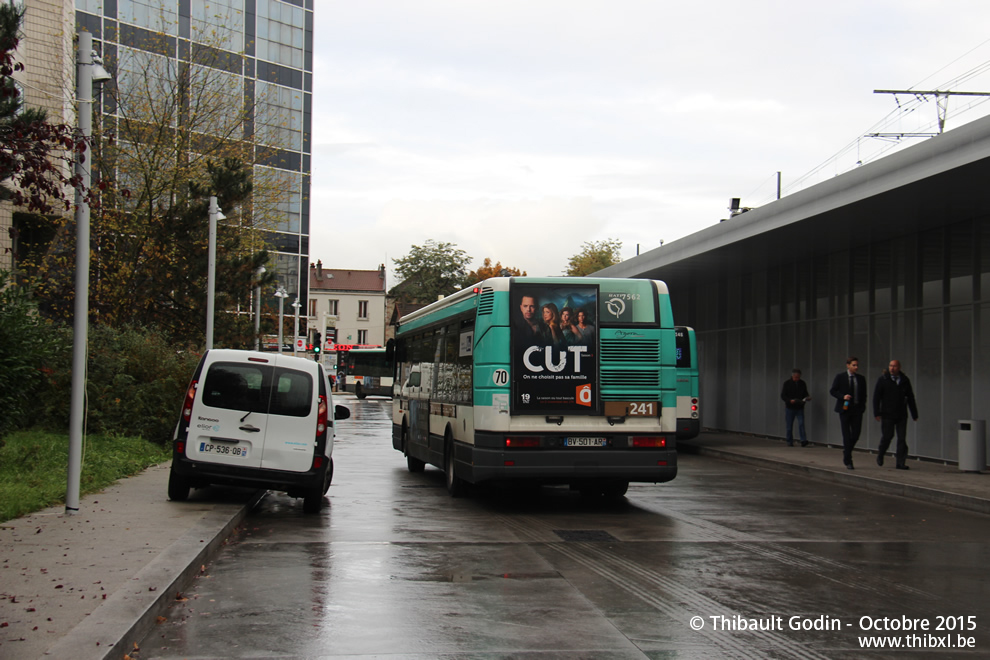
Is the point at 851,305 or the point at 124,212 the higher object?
the point at 124,212

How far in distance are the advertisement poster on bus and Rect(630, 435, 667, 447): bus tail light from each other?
64cm

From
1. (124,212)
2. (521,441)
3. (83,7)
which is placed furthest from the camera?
(83,7)

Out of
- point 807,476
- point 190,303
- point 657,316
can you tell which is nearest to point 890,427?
point 807,476

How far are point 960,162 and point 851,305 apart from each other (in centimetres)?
1019

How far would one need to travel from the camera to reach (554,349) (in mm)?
13203

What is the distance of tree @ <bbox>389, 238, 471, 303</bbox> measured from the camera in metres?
118

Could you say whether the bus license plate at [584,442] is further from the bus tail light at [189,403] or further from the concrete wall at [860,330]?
the concrete wall at [860,330]

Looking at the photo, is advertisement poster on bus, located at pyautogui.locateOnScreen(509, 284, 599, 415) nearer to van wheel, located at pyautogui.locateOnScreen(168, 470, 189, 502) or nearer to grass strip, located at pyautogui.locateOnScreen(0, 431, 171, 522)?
van wheel, located at pyautogui.locateOnScreen(168, 470, 189, 502)

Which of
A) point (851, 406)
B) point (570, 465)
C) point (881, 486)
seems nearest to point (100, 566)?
point (570, 465)

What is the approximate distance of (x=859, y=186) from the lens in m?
18.0

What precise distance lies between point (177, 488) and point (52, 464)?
137 inches

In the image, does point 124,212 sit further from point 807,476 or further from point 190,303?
point 807,476

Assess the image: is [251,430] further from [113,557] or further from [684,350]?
[684,350]

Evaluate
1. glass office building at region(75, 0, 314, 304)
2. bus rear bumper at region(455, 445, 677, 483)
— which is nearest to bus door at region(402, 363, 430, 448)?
bus rear bumper at region(455, 445, 677, 483)
